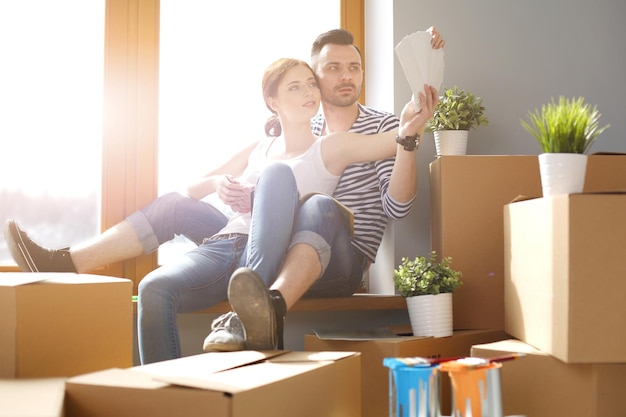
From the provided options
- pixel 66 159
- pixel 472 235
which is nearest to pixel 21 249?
pixel 66 159

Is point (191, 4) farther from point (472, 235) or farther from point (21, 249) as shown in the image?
point (472, 235)

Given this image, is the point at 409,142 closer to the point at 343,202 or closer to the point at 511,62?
the point at 343,202

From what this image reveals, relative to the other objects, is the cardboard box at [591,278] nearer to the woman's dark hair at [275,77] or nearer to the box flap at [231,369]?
the box flap at [231,369]

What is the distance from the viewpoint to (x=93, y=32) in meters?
2.58

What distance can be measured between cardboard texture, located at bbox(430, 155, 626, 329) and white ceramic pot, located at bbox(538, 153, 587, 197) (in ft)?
1.90

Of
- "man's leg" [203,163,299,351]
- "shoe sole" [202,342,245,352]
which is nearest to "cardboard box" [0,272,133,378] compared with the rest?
"shoe sole" [202,342,245,352]

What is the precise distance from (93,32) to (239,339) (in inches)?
52.2

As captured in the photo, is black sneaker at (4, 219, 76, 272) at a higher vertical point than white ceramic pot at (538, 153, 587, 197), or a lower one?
lower

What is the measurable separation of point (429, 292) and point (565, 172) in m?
0.61

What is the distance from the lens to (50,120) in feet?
8.31

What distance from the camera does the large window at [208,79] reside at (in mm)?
2596

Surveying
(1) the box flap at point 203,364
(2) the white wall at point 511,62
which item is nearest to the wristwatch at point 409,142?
(2) the white wall at point 511,62

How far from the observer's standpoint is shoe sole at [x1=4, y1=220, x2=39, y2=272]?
2.18 metres

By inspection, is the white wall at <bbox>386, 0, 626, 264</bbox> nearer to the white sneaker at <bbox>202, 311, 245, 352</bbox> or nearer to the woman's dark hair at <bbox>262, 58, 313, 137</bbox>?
the woman's dark hair at <bbox>262, 58, 313, 137</bbox>
